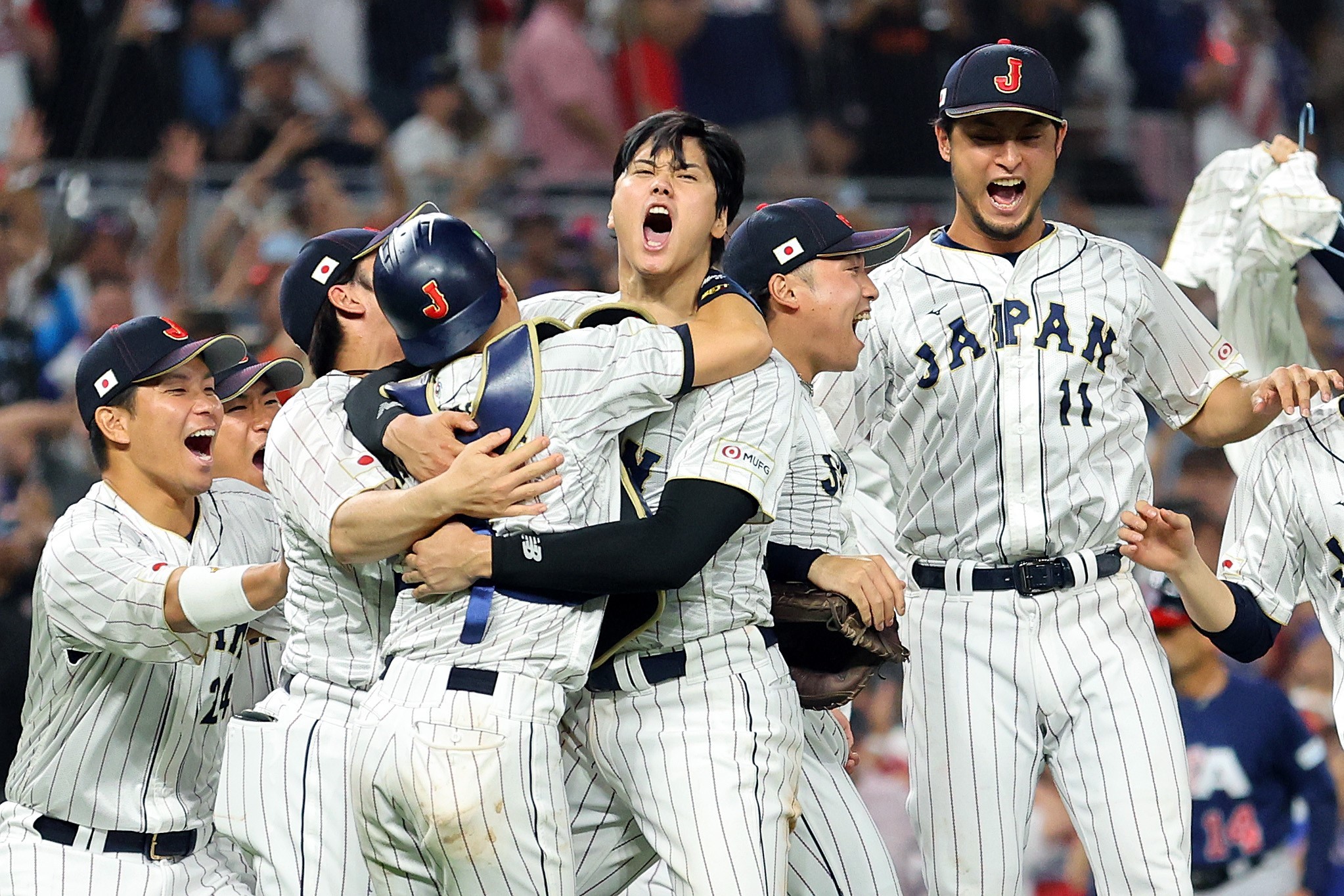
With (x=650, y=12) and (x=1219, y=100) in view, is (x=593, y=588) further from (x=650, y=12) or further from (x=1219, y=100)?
(x=1219, y=100)

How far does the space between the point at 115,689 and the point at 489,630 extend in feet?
4.30

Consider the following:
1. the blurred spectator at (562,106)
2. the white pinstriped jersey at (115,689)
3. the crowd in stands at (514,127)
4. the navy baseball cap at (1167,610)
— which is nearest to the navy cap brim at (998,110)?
the navy baseball cap at (1167,610)

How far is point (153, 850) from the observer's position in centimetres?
376

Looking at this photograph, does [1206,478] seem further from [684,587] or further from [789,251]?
[684,587]

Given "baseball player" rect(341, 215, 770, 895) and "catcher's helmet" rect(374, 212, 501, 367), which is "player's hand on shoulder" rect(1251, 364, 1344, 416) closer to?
"baseball player" rect(341, 215, 770, 895)

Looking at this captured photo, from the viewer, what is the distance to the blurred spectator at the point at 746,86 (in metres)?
9.39

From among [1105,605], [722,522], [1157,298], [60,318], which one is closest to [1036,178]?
[1157,298]

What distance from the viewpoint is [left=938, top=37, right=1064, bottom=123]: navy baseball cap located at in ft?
12.3

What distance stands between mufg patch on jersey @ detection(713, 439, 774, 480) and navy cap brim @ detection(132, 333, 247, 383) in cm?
154

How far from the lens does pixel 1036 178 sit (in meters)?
3.81

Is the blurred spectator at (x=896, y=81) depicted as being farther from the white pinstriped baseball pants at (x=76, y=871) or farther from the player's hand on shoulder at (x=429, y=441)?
the player's hand on shoulder at (x=429, y=441)

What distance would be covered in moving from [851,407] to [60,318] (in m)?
4.64

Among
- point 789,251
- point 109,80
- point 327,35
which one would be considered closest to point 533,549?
point 789,251

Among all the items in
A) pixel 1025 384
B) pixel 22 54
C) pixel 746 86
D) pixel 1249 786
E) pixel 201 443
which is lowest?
pixel 1249 786
